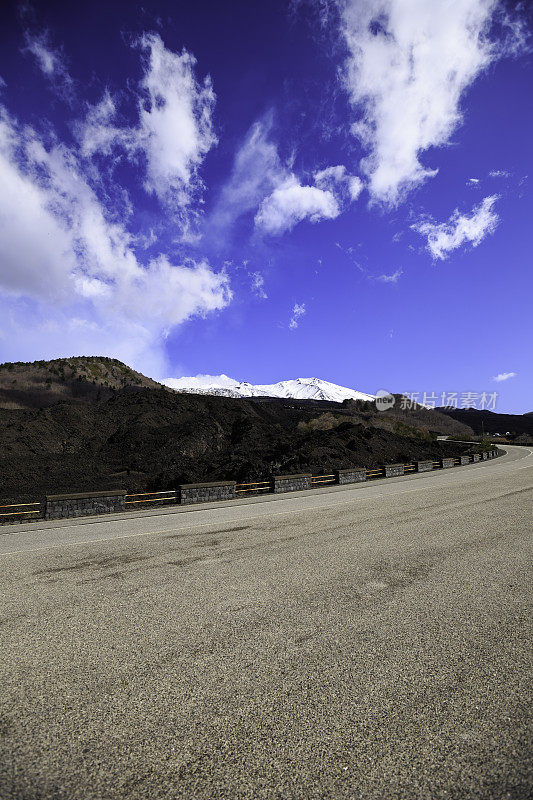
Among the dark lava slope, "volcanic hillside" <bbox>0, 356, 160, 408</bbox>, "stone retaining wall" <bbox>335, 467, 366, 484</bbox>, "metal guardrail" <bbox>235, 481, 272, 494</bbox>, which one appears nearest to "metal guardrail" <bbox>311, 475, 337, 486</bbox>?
"stone retaining wall" <bbox>335, 467, 366, 484</bbox>

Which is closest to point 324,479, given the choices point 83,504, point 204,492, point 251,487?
point 251,487

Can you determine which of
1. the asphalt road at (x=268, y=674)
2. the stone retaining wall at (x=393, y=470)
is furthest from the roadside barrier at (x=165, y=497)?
the asphalt road at (x=268, y=674)

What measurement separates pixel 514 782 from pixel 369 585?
302 cm

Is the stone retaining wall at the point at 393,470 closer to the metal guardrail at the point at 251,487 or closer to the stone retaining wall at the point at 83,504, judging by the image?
the metal guardrail at the point at 251,487

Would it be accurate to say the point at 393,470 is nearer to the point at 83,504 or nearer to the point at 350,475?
the point at 350,475

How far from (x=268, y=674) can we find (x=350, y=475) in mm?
18103

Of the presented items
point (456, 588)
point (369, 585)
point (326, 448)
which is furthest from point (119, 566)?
point (326, 448)

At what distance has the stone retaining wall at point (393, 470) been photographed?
23589 millimetres

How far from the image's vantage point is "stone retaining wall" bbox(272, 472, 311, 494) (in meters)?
16.9

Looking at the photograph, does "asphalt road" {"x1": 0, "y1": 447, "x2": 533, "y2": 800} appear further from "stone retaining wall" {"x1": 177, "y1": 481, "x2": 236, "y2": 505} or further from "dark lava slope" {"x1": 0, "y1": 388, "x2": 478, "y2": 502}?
"dark lava slope" {"x1": 0, "y1": 388, "x2": 478, "y2": 502}

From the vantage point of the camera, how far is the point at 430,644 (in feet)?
12.1

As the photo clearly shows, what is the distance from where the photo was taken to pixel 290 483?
57.1 ft

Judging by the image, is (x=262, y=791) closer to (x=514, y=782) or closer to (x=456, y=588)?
(x=514, y=782)

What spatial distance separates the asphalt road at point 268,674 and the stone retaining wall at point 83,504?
Result: 5127 mm
